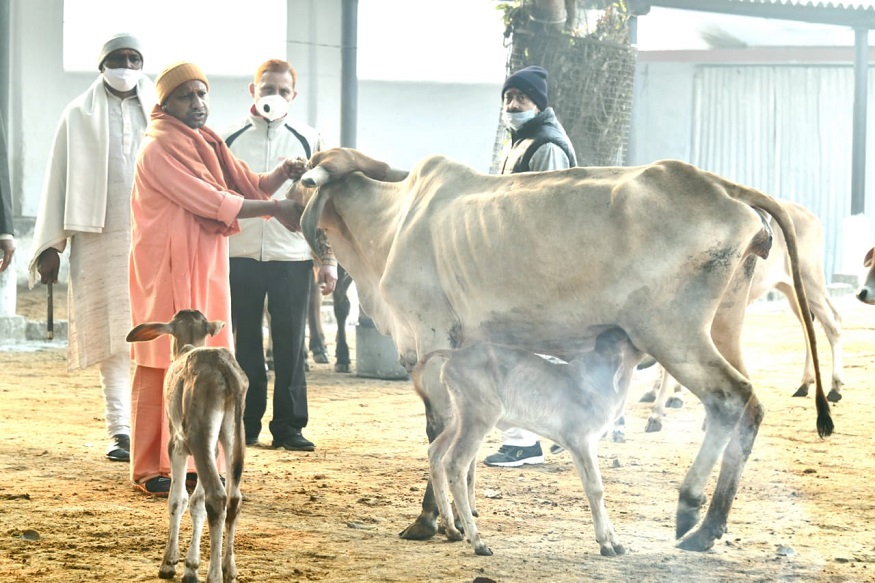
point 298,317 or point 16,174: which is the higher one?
point 16,174

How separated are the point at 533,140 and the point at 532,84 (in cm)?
35

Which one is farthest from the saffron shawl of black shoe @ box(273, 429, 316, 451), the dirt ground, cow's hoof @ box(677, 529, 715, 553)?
cow's hoof @ box(677, 529, 715, 553)

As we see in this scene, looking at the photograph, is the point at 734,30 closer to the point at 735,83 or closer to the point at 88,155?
the point at 735,83

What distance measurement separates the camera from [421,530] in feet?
17.3

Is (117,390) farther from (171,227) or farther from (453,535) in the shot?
(453,535)

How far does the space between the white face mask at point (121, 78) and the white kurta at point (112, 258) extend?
10 cm

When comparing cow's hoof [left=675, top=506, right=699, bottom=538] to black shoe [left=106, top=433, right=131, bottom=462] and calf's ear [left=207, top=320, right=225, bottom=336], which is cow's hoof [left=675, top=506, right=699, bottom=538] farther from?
black shoe [left=106, top=433, right=131, bottom=462]

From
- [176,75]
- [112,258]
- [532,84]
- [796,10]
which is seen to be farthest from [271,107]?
[796,10]

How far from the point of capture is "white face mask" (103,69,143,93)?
684 centimetres

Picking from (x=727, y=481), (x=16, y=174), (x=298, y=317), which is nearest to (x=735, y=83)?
(x=16, y=174)

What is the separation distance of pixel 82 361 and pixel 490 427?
287cm

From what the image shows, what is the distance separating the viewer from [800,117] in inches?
853

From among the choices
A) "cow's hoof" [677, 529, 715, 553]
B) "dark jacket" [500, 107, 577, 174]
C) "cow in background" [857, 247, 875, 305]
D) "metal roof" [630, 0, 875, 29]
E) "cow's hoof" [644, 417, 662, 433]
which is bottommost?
"cow's hoof" [644, 417, 662, 433]

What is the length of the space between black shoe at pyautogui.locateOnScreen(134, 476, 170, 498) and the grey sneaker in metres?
1.87
